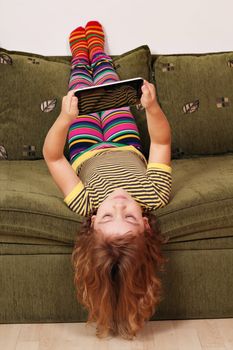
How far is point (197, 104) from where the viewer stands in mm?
3117

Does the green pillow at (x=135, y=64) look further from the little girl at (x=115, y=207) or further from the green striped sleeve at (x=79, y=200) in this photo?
the green striped sleeve at (x=79, y=200)

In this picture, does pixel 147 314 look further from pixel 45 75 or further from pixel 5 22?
pixel 5 22

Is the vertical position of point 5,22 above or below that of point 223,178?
above

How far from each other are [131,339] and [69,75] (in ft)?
4.46

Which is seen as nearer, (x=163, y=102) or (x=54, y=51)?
(x=163, y=102)

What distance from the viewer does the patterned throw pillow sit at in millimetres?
3070

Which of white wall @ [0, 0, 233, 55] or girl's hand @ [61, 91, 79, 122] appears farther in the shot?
white wall @ [0, 0, 233, 55]

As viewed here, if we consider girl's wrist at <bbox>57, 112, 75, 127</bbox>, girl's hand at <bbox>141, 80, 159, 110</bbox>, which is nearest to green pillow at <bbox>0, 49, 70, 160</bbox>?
girl's wrist at <bbox>57, 112, 75, 127</bbox>

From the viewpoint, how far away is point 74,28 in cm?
338

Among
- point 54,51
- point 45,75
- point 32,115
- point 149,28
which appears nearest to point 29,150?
point 32,115

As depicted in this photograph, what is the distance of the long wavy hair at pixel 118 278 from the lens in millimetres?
2188

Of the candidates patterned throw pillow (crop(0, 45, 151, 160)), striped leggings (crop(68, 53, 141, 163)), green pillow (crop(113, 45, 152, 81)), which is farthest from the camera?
green pillow (crop(113, 45, 152, 81))

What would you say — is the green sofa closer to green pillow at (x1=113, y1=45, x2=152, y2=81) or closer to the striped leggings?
the striped leggings

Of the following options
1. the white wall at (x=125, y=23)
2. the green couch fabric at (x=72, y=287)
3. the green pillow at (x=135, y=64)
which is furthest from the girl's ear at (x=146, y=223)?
the white wall at (x=125, y=23)
